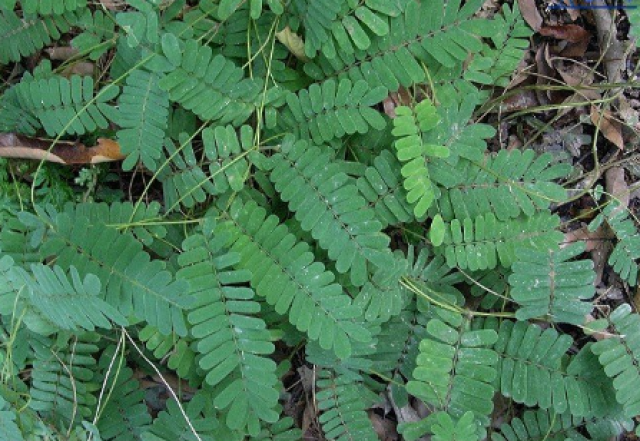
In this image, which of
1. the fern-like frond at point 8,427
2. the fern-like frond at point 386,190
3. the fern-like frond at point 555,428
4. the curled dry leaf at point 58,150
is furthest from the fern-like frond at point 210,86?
the fern-like frond at point 555,428

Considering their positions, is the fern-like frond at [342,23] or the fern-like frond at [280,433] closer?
the fern-like frond at [342,23]

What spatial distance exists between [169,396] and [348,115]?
126cm

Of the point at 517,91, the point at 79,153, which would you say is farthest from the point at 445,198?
the point at 79,153

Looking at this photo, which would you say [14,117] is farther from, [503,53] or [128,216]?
[503,53]

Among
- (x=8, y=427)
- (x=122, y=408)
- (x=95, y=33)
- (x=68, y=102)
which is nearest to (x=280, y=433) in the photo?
(x=122, y=408)

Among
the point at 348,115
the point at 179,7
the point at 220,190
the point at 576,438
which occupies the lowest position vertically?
the point at 576,438

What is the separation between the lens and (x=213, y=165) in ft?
7.23

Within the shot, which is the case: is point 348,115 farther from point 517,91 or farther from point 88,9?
point 88,9

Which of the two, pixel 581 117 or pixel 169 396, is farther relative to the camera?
pixel 581 117

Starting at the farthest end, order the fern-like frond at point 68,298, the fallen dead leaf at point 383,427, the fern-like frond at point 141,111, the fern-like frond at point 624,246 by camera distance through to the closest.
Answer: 1. the fallen dead leaf at point 383,427
2. the fern-like frond at point 624,246
3. the fern-like frond at point 141,111
4. the fern-like frond at point 68,298

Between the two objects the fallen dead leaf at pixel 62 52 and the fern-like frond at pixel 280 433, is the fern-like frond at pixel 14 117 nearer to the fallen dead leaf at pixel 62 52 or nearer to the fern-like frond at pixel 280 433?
the fallen dead leaf at pixel 62 52

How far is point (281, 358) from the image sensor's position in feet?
7.93

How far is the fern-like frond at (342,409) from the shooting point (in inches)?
88.5

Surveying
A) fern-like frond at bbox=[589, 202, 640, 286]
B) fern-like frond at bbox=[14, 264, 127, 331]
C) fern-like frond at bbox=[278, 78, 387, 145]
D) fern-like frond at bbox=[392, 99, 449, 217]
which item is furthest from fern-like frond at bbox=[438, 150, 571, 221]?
fern-like frond at bbox=[14, 264, 127, 331]
